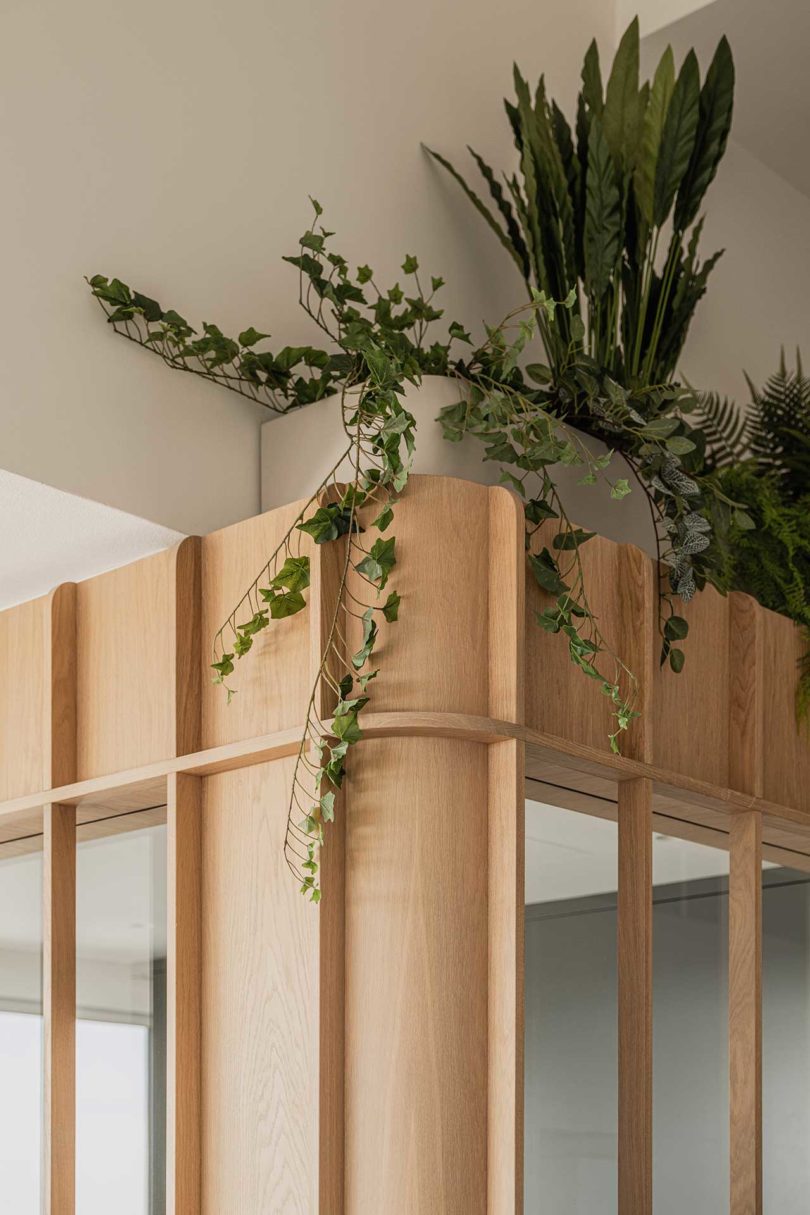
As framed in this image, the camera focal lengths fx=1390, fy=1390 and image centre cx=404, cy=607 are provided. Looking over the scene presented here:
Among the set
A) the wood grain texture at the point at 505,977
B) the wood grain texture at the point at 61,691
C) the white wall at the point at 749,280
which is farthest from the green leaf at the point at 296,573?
the white wall at the point at 749,280

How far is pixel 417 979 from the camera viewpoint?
5.81ft

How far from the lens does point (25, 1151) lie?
2215 mm

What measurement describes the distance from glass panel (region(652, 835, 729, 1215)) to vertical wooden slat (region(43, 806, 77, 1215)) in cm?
94

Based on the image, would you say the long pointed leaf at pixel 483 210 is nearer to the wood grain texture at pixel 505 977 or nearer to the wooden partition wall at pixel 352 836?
the wooden partition wall at pixel 352 836

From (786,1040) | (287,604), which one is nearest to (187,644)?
(287,604)

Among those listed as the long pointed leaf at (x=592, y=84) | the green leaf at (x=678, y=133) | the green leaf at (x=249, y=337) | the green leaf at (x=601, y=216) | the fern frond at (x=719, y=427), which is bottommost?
the green leaf at (x=249, y=337)

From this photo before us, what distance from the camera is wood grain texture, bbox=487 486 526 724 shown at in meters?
1.85

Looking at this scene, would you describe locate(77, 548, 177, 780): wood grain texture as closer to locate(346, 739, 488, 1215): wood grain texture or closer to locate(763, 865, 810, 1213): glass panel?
locate(346, 739, 488, 1215): wood grain texture

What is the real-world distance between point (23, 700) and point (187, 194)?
85 centimetres

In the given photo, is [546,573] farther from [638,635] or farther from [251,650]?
[251,650]

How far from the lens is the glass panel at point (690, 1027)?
7.59ft

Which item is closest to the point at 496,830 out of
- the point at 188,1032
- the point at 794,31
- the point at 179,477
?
the point at 188,1032

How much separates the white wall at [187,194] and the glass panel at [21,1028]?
0.70m

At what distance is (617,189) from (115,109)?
86cm
